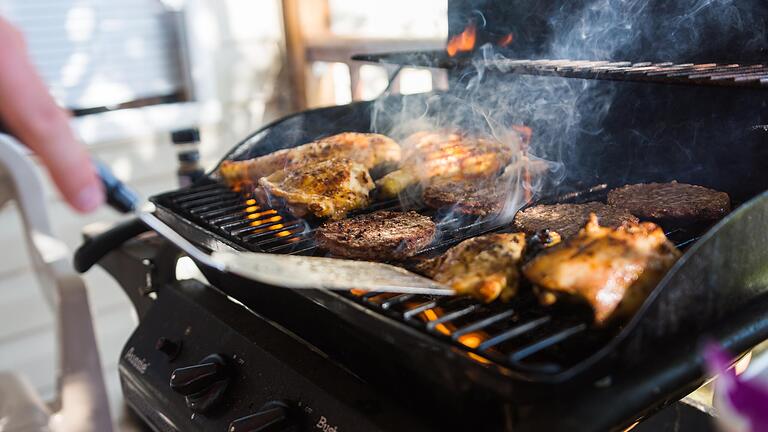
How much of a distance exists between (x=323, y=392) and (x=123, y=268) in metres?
1.07

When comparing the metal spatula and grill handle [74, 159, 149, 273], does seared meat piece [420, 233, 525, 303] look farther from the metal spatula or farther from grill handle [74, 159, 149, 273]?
grill handle [74, 159, 149, 273]

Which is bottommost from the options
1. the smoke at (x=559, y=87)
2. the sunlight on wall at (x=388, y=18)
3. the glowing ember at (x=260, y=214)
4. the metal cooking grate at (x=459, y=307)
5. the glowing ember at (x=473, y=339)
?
the glowing ember at (x=473, y=339)

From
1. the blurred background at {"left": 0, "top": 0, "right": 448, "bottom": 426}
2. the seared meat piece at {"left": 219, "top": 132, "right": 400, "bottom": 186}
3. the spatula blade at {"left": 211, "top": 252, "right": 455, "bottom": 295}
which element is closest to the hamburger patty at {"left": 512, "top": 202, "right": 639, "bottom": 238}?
the spatula blade at {"left": 211, "top": 252, "right": 455, "bottom": 295}

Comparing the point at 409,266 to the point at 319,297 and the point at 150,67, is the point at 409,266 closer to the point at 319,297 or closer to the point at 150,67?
the point at 319,297

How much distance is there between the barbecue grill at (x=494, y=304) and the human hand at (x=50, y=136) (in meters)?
0.55

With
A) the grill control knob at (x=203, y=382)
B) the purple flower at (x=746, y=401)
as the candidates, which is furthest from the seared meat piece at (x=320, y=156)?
the purple flower at (x=746, y=401)

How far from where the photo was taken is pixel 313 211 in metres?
1.68

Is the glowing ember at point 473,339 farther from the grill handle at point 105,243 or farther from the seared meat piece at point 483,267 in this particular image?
the grill handle at point 105,243

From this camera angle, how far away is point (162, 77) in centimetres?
457

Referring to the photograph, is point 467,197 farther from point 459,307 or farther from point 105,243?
point 105,243

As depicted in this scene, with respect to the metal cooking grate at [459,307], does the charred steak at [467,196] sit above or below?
above

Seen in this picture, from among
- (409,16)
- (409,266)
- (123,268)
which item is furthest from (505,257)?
(409,16)

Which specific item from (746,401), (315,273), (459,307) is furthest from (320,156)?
(746,401)

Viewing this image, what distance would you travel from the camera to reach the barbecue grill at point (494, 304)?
37.5 inches
